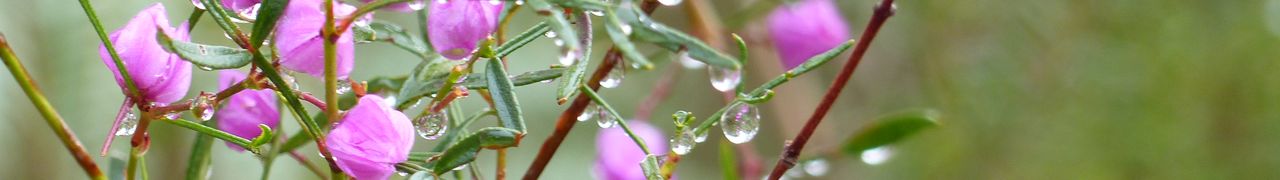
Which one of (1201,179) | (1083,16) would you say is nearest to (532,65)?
(1083,16)

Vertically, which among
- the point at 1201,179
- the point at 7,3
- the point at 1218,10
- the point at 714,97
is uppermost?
the point at 7,3

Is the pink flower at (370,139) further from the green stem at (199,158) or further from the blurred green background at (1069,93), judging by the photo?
the blurred green background at (1069,93)

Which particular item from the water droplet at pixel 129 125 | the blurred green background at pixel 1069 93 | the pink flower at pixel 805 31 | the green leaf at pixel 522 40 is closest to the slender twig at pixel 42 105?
the water droplet at pixel 129 125

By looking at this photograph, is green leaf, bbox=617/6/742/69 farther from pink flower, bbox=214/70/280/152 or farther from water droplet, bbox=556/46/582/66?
pink flower, bbox=214/70/280/152

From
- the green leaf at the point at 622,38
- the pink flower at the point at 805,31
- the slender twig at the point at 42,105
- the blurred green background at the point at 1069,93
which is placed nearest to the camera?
the green leaf at the point at 622,38

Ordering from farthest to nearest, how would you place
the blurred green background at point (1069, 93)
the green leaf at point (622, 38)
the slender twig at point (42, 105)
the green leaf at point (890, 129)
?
the blurred green background at point (1069, 93) → the green leaf at point (890, 129) → the slender twig at point (42, 105) → the green leaf at point (622, 38)

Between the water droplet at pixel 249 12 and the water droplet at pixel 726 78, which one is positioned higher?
the water droplet at pixel 249 12

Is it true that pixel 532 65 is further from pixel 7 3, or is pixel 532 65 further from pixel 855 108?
pixel 7 3
